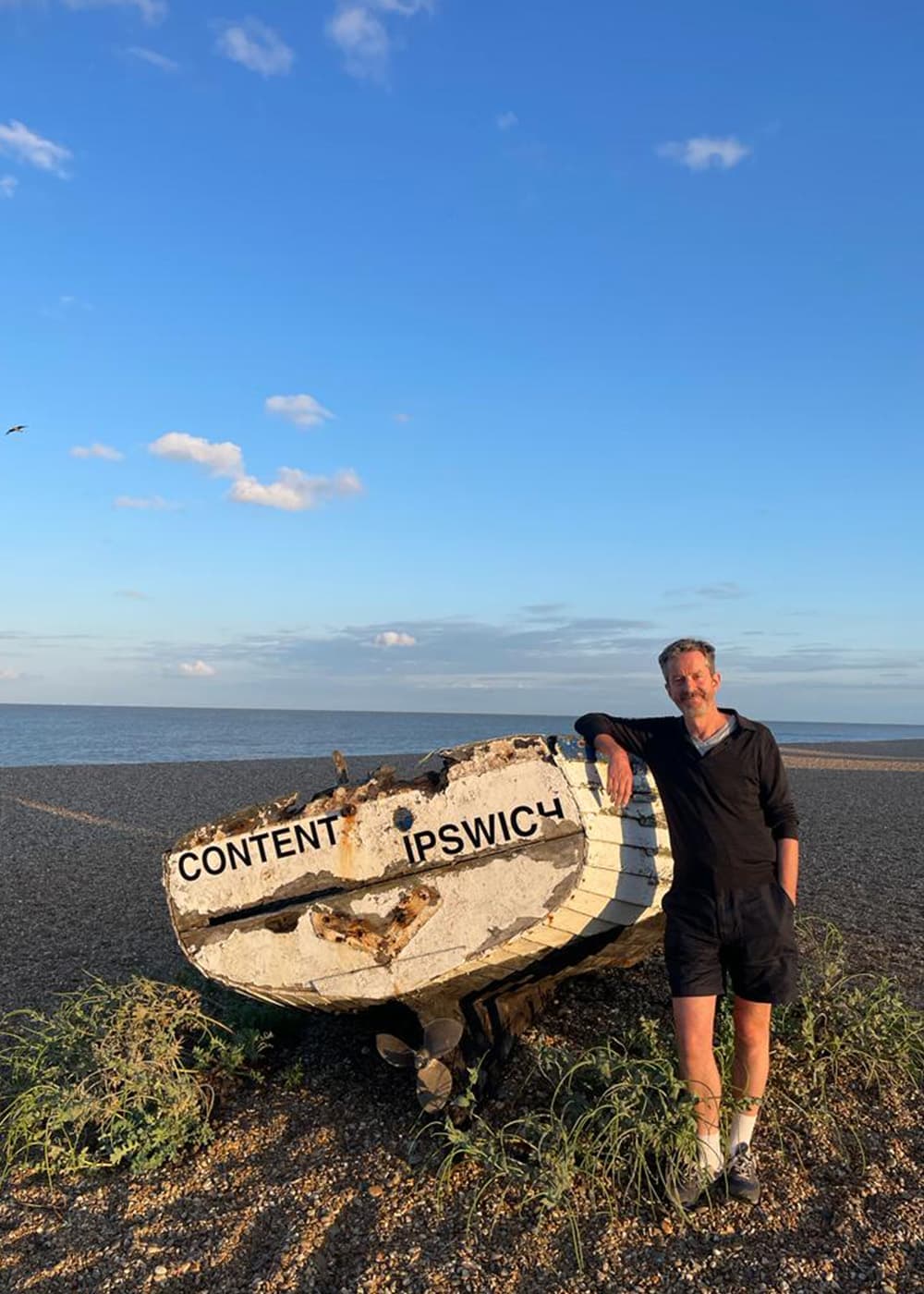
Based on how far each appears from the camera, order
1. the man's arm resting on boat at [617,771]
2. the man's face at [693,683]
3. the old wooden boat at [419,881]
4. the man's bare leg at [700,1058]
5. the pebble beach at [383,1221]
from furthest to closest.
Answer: the old wooden boat at [419,881]
the man's arm resting on boat at [617,771]
the man's face at [693,683]
the man's bare leg at [700,1058]
the pebble beach at [383,1221]

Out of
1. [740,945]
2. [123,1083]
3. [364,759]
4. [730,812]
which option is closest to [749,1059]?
[740,945]

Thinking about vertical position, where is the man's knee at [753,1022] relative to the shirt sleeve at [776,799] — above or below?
below

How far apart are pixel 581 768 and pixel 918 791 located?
18.2 m

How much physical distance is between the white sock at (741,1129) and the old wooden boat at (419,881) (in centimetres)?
99

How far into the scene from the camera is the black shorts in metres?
3.64

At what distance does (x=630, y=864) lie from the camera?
14.2ft

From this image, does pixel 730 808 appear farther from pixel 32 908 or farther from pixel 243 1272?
pixel 32 908

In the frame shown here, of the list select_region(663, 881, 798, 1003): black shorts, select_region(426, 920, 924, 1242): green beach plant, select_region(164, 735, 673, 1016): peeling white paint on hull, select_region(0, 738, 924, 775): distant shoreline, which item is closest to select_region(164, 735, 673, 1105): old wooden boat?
select_region(164, 735, 673, 1016): peeling white paint on hull

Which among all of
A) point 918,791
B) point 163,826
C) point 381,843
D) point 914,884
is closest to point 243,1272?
point 381,843

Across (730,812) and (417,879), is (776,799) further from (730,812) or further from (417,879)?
(417,879)

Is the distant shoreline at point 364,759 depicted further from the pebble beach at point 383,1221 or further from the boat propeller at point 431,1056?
the boat propeller at point 431,1056

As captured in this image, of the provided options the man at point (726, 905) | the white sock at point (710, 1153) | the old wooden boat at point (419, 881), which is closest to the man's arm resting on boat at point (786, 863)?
the man at point (726, 905)

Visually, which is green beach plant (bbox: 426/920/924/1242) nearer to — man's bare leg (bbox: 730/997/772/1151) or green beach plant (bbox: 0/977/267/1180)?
man's bare leg (bbox: 730/997/772/1151)

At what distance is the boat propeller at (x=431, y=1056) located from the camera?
4102 mm
